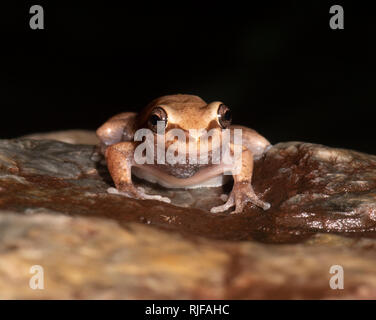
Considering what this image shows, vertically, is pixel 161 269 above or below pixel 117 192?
below

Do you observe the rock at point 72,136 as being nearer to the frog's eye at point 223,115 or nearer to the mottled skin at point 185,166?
the mottled skin at point 185,166

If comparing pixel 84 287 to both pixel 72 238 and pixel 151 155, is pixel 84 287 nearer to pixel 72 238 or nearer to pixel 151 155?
pixel 72 238

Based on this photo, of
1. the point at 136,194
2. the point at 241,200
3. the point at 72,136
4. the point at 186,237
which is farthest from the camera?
the point at 72,136

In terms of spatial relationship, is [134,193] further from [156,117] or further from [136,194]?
[156,117]

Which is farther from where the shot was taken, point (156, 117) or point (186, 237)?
point (156, 117)

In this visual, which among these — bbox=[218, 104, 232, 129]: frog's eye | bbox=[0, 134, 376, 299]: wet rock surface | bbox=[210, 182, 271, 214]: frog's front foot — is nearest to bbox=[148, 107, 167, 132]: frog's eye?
bbox=[218, 104, 232, 129]: frog's eye

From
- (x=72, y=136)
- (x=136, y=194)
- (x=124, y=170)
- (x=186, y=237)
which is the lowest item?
(x=186, y=237)

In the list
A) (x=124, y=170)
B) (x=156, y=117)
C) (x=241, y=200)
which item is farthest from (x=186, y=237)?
(x=124, y=170)

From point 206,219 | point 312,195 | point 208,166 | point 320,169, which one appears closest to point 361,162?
point 320,169
